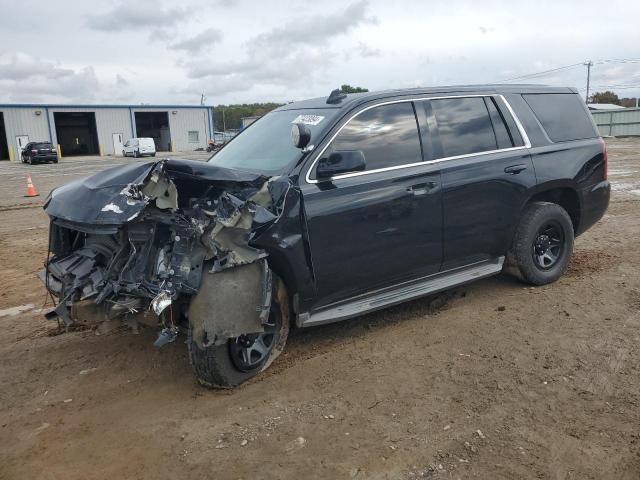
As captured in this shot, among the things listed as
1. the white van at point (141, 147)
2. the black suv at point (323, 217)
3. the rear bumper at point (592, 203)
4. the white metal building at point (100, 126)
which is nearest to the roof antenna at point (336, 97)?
the black suv at point (323, 217)

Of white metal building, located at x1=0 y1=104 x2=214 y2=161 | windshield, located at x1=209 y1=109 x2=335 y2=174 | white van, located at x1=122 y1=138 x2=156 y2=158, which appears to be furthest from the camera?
white metal building, located at x1=0 y1=104 x2=214 y2=161

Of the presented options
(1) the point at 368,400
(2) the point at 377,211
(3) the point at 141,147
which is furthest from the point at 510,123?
(3) the point at 141,147

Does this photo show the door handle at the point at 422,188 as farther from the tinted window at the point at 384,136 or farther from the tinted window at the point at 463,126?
the tinted window at the point at 463,126

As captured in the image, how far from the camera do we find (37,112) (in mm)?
48438

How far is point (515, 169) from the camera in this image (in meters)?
5.07

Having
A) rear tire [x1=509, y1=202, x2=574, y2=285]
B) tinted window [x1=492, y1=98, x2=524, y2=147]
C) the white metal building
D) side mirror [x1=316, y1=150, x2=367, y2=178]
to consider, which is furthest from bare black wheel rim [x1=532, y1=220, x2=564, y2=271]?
the white metal building

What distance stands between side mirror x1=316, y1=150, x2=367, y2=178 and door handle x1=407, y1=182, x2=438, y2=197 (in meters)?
0.60

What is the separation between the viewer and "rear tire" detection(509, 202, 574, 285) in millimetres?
5312

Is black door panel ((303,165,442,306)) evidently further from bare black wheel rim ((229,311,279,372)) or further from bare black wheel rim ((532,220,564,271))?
bare black wheel rim ((532,220,564,271))

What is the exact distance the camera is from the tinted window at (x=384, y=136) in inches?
168

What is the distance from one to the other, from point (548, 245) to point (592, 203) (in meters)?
0.70

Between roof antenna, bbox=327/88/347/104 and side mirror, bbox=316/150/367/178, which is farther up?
roof antenna, bbox=327/88/347/104

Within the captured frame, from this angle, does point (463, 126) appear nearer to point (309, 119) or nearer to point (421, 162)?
point (421, 162)

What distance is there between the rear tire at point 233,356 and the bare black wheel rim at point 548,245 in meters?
2.85
